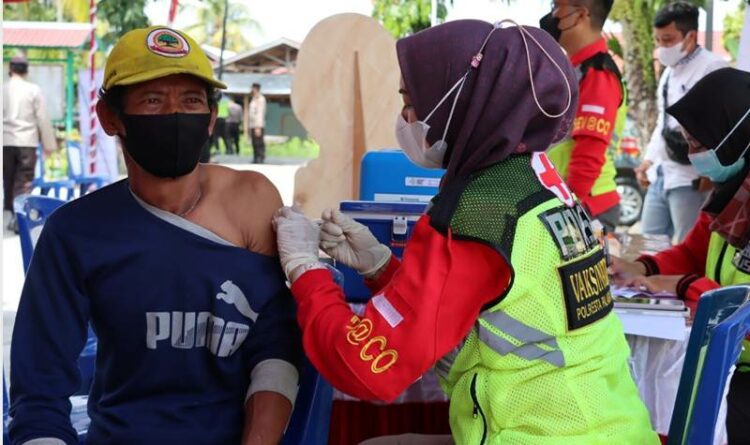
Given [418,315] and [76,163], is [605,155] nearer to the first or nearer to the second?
[418,315]

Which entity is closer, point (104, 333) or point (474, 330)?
point (474, 330)

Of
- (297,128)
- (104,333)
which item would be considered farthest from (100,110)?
(297,128)

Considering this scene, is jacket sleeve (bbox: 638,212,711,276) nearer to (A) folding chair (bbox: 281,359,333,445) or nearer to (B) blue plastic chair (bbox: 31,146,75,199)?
(A) folding chair (bbox: 281,359,333,445)

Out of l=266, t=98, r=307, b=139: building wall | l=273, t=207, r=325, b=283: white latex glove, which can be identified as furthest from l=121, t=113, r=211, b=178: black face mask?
l=266, t=98, r=307, b=139: building wall

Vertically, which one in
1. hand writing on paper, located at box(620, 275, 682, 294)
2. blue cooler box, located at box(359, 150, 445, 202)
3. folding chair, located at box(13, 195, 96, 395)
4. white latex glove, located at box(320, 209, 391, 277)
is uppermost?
white latex glove, located at box(320, 209, 391, 277)

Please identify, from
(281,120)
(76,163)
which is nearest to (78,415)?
(76,163)

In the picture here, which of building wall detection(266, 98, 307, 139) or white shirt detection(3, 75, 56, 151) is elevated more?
white shirt detection(3, 75, 56, 151)

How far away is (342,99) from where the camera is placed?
14.2ft

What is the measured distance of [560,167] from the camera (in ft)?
12.5

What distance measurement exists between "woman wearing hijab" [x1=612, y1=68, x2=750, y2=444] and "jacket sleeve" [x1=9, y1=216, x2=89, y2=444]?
156cm

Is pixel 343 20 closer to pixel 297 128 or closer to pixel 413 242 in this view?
pixel 413 242

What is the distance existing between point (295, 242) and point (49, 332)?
490 mm

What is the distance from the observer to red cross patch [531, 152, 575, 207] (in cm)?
167

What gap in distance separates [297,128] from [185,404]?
121 feet
